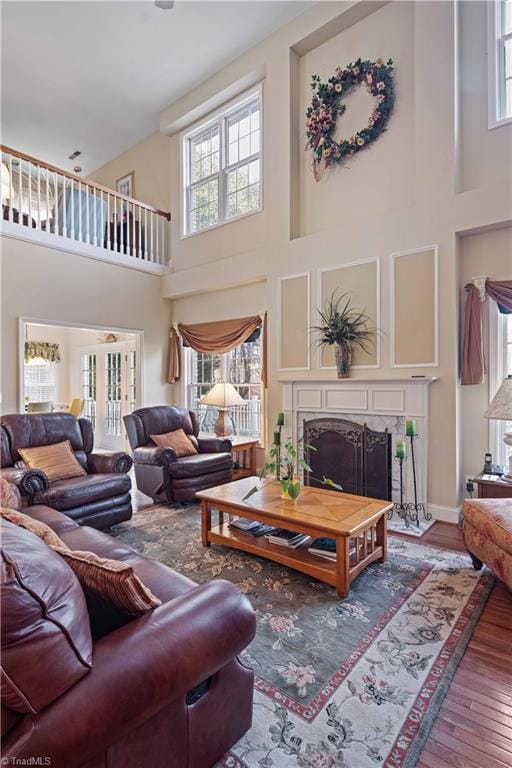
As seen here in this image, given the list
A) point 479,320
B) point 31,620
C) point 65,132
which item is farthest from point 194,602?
point 65,132

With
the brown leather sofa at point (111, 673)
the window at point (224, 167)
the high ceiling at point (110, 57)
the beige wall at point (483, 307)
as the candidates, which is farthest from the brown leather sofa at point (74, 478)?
the high ceiling at point (110, 57)

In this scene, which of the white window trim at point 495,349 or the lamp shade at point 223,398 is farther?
the lamp shade at point 223,398

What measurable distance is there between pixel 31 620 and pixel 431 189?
4.55 meters

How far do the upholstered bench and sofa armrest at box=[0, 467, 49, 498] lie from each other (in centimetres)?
320

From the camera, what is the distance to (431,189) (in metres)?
3.99

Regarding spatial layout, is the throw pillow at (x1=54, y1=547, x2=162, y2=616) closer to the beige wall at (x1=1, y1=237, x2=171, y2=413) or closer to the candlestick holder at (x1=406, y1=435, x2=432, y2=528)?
the candlestick holder at (x1=406, y1=435, x2=432, y2=528)

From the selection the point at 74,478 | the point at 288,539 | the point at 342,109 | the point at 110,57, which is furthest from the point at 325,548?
the point at 110,57

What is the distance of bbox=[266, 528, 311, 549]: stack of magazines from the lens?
2.82m

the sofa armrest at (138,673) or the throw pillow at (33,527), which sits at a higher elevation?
the throw pillow at (33,527)

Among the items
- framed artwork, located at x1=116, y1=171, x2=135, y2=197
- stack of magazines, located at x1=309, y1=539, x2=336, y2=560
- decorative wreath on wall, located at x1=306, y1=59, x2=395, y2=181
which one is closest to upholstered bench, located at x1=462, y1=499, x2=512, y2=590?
stack of magazines, located at x1=309, y1=539, x2=336, y2=560

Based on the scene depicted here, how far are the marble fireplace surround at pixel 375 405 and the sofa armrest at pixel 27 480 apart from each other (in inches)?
110

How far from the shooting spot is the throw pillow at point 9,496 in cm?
269

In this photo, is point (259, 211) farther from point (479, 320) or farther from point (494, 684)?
point (494, 684)

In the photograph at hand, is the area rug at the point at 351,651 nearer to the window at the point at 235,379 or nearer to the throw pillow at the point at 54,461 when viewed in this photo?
the throw pillow at the point at 54,461
